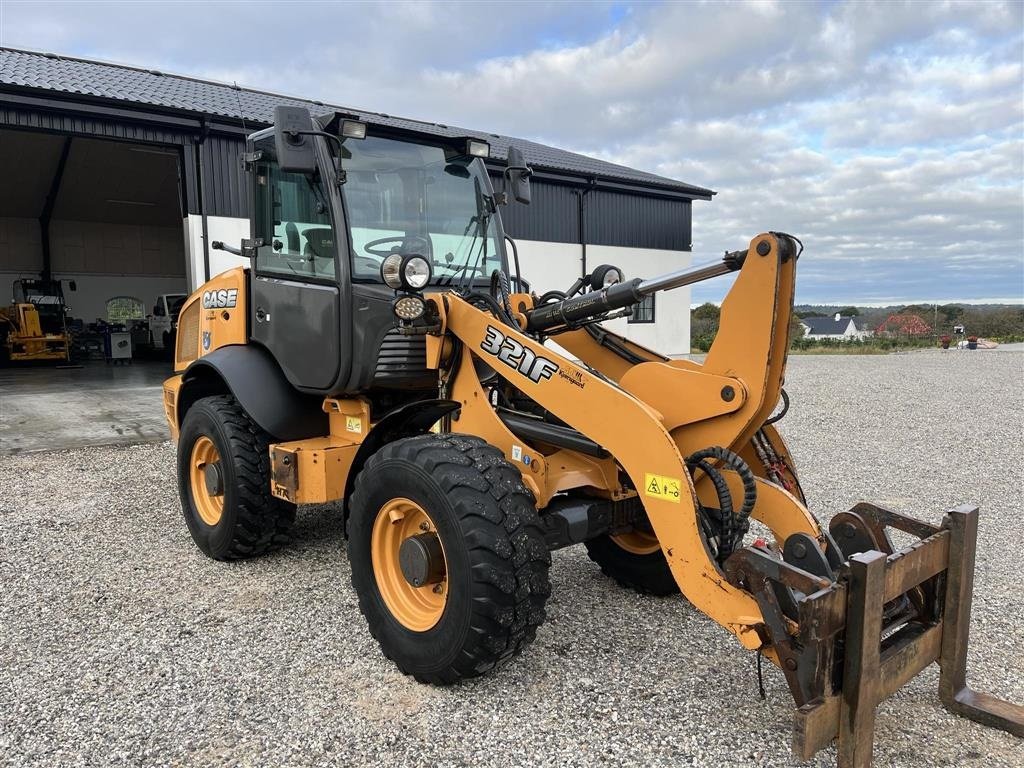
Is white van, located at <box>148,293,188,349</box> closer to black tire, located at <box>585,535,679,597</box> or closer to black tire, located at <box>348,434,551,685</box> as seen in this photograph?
black tire, located at <box>585,535,679,597</box>

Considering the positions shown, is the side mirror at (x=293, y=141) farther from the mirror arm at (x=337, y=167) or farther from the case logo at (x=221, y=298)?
the case logo at (x=221, y=298)

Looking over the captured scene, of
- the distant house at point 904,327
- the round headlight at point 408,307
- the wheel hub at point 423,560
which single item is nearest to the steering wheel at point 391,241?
the round headlight at point 408,307

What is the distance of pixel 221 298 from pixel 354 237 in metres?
1.62

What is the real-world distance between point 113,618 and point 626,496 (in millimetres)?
2861

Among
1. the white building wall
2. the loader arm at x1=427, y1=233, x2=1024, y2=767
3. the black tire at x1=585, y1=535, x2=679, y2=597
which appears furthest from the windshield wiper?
the white building wall

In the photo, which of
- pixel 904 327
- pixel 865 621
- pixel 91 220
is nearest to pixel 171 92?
pixel 865 621

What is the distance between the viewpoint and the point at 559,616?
158 inches

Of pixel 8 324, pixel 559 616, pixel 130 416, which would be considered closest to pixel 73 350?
pixel 8 324

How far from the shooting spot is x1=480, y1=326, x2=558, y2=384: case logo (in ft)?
11.0

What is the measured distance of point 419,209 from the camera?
442 cm

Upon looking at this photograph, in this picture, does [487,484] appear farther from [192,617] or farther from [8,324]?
[8,324]

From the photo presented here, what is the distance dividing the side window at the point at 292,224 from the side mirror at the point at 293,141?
0.32m

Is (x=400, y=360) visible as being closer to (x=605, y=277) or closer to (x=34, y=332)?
(x=605, y=277)

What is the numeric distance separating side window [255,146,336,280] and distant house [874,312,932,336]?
39527 millimetres
